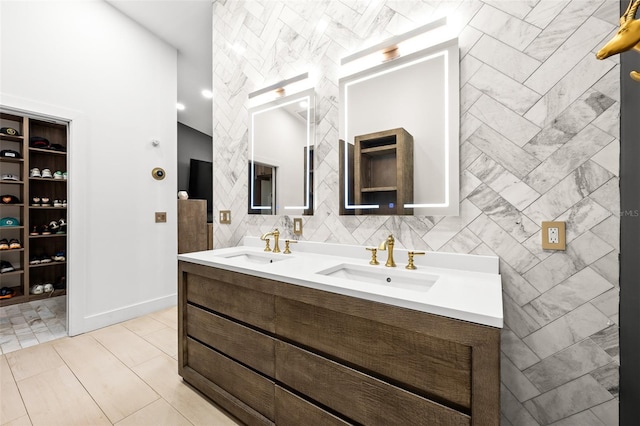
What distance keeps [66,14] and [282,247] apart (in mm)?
2877

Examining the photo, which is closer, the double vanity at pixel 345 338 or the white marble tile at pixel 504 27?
the double vanity at pixel 345 338

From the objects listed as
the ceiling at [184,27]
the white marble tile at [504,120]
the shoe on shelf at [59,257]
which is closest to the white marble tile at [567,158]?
the white marble tile at [504,120]

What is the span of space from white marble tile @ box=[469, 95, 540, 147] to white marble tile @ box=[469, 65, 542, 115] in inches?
0.9

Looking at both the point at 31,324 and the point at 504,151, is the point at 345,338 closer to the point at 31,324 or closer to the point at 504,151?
the point at 504,151

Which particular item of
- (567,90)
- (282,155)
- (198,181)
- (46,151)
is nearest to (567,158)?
(567,90)

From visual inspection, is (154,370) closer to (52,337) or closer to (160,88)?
(52,337)

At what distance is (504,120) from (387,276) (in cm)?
93

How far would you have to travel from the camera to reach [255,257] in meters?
1.96

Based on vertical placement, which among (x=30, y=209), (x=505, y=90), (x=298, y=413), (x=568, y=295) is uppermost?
(x=505, y=90)

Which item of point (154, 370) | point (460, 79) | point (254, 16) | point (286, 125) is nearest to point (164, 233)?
point (154, 370)

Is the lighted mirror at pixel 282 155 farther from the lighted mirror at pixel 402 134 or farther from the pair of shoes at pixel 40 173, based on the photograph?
the pair of shoes at pixel 40 173

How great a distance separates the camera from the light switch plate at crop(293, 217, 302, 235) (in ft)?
6.45

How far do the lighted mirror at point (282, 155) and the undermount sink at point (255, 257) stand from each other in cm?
36

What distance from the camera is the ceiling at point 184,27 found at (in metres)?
2.64
